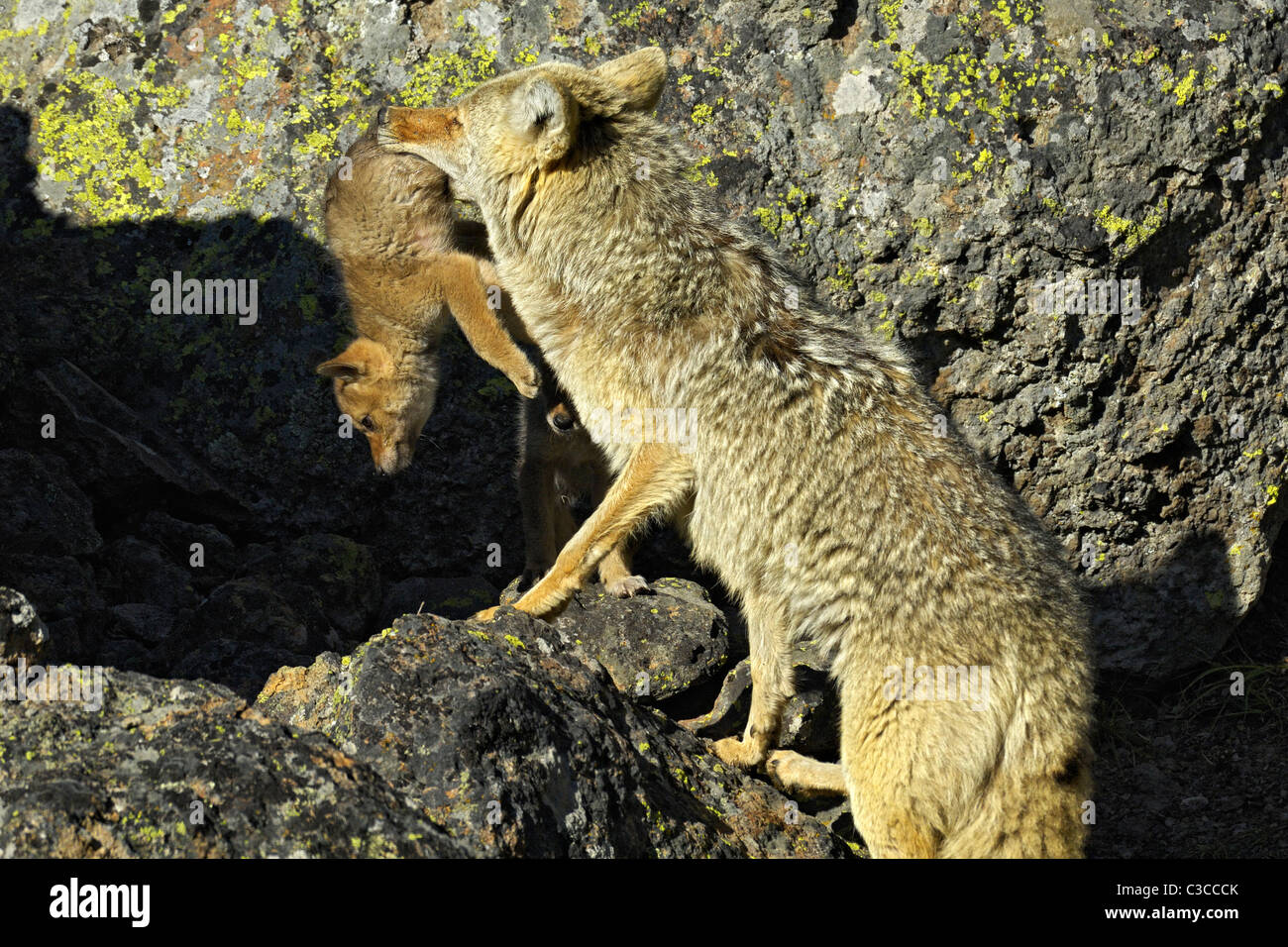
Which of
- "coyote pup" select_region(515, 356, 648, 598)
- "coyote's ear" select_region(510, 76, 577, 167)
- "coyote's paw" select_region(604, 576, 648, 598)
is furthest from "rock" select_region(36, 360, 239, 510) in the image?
"coyote's ear" select_region(510, 76, 577, 167)

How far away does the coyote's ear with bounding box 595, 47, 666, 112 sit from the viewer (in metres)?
5.75


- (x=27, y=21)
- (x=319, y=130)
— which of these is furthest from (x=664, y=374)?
(x=27, y=21)

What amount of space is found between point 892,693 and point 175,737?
105 inches

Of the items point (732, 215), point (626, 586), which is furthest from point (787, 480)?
point (732, 215)

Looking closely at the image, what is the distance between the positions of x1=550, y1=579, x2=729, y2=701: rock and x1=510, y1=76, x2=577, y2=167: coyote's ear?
2.17 metres

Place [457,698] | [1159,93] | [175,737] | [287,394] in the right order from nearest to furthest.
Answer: [175,737] → [457,698] → [1159,93] → [287,394]

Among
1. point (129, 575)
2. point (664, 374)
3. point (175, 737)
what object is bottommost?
point (175, 737)

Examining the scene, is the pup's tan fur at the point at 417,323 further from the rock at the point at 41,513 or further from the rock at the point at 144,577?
the rock at the point at 41,513

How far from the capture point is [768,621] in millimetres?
5395

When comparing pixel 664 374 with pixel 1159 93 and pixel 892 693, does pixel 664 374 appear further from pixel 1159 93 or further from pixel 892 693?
pixel 1159 93

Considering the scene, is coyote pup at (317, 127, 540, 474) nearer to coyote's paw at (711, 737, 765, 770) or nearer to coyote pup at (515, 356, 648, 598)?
coyote pup at (515, 356, 648, 598)

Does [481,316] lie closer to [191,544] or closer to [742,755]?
[191,544]

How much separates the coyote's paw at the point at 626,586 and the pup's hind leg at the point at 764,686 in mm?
808

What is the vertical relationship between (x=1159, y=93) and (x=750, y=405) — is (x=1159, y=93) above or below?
above
